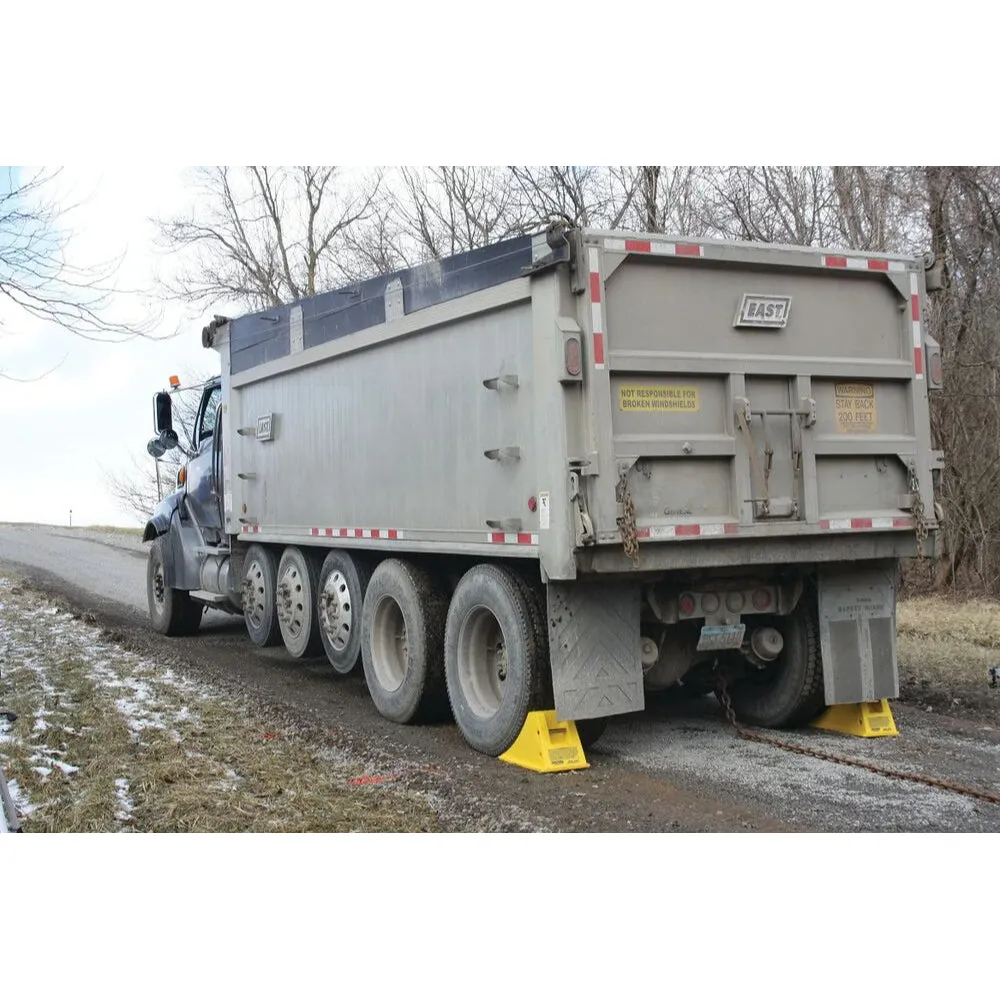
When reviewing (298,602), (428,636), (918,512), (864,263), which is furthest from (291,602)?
(864,263)

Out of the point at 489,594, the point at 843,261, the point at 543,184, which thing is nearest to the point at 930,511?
the point at 843,261

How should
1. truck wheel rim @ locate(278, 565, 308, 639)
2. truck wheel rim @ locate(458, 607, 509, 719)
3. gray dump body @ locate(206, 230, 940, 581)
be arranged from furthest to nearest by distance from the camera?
truck wheel rim @ locate(278, 565, 308, 639) → truck wheel rim @ locate(458, 607, 509, 719) → gray dump body @ locate(206, 230, 940, 581)

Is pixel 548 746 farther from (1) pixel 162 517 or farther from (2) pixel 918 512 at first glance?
(1) pixel 162 517

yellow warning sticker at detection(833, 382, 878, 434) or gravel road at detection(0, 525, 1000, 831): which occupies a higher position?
yellow warning sticker at detection(833, 382, 878, 434)

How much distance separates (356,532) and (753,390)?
3276mm

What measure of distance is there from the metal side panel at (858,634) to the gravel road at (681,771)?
0.33 meters

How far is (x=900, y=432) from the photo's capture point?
278 inches

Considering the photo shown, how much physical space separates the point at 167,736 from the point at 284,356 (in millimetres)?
3689

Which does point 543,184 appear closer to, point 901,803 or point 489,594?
point 489,594

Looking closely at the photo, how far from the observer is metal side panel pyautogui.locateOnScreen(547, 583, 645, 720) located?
631 centimetres

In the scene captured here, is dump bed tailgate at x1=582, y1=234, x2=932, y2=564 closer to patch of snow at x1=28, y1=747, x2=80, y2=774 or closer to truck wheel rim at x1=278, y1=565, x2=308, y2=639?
patch of snow at x1=28, y1=747, x2=80, y2=774

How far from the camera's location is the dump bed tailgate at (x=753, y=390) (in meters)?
6.14

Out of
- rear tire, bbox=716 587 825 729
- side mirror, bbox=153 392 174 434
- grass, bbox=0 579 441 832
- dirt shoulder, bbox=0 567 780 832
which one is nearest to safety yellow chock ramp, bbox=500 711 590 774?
dirt shoulder, bbox=0 567 780 832

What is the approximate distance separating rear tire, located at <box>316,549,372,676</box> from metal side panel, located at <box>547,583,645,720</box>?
267 cm
